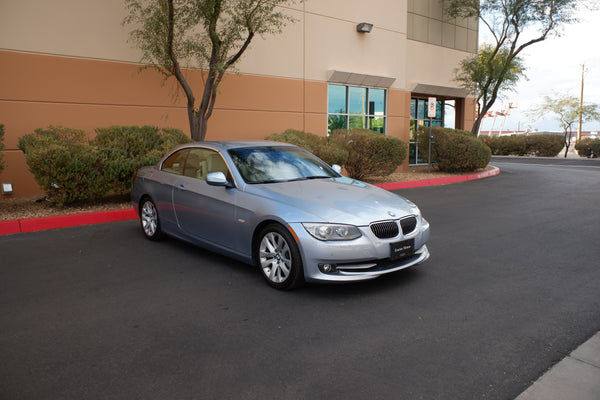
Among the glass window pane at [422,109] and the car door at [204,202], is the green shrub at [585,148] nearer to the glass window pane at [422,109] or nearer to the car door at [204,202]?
the glass window pane at [422,109]

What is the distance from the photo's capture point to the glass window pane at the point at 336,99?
16.2m

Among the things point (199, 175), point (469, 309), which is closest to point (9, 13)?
point (199, 175)

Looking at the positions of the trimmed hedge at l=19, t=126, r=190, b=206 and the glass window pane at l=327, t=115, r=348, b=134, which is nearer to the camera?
the trimmed hedge at l=19, t=126, r=190, b=206

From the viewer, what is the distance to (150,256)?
608 cm

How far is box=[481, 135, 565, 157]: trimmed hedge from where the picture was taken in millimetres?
31828

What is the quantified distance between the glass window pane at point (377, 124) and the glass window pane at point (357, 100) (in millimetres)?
531

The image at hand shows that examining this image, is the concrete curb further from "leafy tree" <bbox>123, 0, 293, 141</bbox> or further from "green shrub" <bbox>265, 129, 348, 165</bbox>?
"green shrub" <bbox>265, 129, 348, 165</bbox>

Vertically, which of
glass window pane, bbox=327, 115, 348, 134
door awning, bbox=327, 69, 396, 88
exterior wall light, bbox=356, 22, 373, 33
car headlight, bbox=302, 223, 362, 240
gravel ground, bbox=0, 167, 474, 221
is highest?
exterior wall light, bbox=356, 22, 373, 33

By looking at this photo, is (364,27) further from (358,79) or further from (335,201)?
(335,201)

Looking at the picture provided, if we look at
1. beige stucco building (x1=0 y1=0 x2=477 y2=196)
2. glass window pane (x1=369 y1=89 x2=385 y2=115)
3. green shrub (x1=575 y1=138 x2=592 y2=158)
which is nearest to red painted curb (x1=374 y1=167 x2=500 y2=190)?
beige stucco building (x1=0 y1=0 x2=477 y2=196)

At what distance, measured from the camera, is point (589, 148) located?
3048 cm

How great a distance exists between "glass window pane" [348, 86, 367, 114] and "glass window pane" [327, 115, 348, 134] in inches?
17.8

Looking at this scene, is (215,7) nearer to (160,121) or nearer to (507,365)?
(160,121)

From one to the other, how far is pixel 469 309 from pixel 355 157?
9517mm
